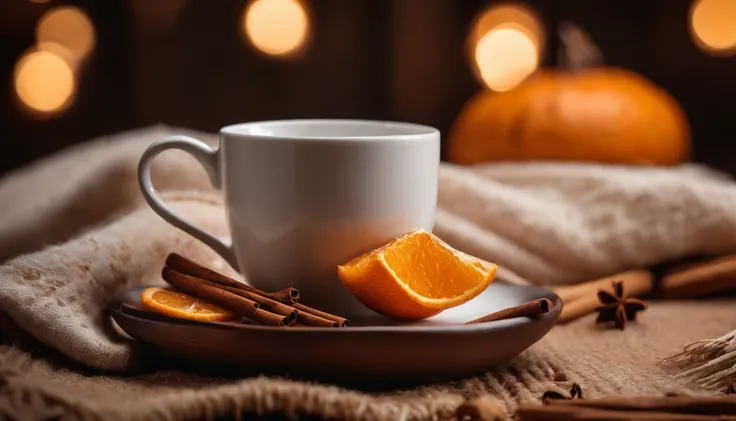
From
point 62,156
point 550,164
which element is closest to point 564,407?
point 550,164

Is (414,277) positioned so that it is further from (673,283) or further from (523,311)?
(673,283)

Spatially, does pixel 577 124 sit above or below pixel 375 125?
above

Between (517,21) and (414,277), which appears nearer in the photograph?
(414,277)

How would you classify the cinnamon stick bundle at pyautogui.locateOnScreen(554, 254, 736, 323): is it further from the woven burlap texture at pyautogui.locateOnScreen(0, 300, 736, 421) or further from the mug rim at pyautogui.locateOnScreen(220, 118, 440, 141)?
the mug rim at pyautogui.locateOnScreen(220, 118, 440, 141)

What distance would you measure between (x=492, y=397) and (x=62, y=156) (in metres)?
1.14

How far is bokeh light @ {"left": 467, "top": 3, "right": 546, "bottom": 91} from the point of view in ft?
7.18

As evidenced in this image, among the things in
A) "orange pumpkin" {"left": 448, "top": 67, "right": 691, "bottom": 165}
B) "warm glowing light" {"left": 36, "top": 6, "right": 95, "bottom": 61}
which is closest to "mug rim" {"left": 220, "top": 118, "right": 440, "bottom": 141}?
"orange pumpkin" {"left": 448, "top": 67, "right": 691, "bottom": 165}

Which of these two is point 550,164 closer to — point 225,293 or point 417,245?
point 417,245

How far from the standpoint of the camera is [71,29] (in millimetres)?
2512

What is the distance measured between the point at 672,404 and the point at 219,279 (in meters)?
0.44

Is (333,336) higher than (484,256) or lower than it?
lower

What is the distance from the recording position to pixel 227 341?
2.31 feet

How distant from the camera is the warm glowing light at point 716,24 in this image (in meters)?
1.97

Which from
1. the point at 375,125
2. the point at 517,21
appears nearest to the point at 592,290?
the point at 375,125
